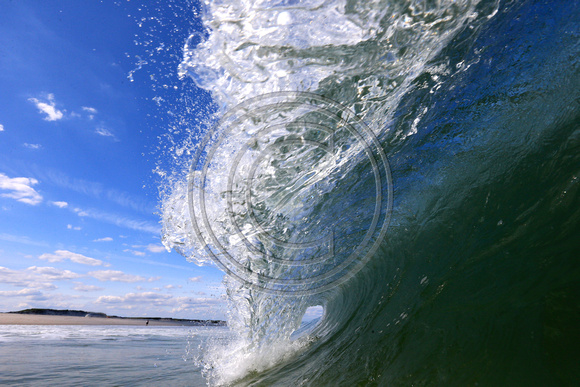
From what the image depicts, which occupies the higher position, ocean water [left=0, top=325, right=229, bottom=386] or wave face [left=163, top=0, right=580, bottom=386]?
wave face [left=163, top=0, right=580, bottom=386]

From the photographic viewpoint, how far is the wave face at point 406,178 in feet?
7.49

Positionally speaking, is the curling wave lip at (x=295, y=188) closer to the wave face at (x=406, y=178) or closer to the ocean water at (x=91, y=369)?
the wave face at (x=406, y=178)

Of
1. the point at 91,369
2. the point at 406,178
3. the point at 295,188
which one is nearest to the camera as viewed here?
the point at 295,188

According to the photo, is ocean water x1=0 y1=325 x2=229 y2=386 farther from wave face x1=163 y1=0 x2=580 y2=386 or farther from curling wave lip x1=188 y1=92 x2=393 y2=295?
curling wave lip x1=188 y1=92 x2=393 y2=295

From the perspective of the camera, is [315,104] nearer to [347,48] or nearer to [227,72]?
[347,48]

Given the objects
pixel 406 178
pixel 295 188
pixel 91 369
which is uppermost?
pixel 406 178

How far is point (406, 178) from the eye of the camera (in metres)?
4.39

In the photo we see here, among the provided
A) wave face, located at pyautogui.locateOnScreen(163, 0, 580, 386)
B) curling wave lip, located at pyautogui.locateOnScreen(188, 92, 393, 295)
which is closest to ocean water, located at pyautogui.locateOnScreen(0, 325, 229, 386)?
wave face, located at pyautogui.locateOnScreen(163, 0, 580, 386)

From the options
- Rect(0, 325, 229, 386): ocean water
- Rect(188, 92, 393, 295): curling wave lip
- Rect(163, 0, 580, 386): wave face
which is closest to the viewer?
Rect(163, 0, 580, 386): wave face

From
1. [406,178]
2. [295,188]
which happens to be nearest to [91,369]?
[295,188]

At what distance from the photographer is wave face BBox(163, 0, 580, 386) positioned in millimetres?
2283

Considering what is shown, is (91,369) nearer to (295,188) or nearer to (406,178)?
(295,188)

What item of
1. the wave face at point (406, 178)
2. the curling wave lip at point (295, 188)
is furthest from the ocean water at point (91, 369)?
the curling wave lip at point (295, 188)

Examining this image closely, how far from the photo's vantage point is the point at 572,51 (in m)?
2.97
